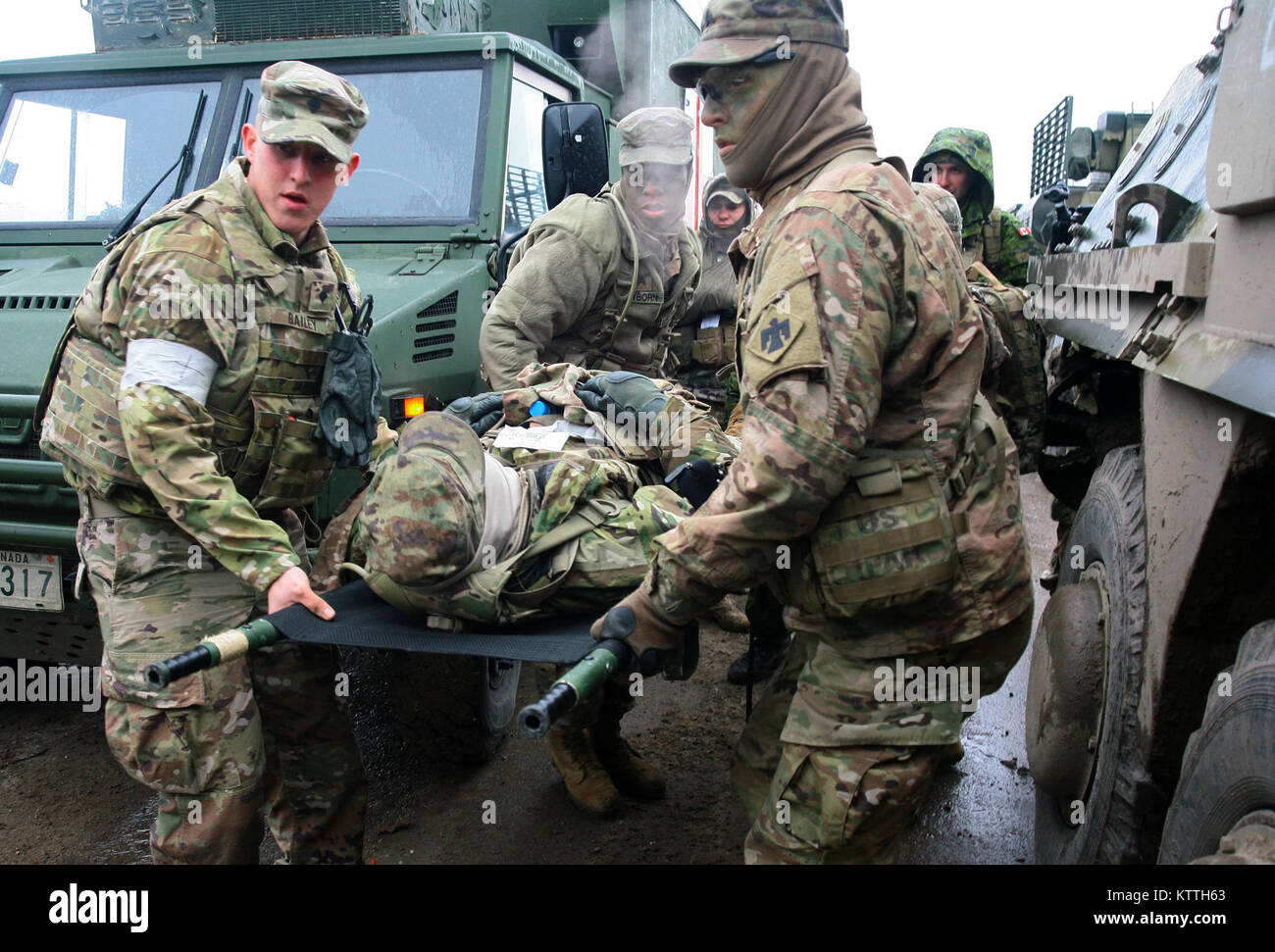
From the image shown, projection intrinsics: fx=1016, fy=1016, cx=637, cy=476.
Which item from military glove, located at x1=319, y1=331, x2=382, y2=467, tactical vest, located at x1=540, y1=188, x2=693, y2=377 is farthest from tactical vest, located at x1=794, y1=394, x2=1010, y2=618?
tactical vest, located at x1=540, y1=188, x2=693, y2=377

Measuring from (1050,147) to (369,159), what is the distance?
695 cm

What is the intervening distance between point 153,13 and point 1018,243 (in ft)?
12.7

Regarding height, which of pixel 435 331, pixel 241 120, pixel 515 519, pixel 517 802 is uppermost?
pixel 241 120

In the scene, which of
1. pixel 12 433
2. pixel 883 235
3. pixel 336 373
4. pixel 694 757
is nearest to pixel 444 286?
pixel 336 373

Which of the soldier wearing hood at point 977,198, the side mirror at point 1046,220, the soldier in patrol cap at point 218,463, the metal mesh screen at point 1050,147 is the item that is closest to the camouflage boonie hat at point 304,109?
the soldier in patrol cap at point 218,463

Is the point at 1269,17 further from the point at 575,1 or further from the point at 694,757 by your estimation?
the point at 575,1

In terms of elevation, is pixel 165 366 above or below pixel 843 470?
above

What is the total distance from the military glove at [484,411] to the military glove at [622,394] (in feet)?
0.78

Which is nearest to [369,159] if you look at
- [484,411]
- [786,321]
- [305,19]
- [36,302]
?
[305,19]

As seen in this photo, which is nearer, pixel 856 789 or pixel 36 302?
pixel 856 789

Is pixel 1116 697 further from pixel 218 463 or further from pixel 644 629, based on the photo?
pixel 218 463

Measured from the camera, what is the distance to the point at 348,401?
8.01ft

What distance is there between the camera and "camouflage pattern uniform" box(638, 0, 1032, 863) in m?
1.67

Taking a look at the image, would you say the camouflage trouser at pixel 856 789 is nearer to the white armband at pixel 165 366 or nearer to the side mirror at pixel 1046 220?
the white armband at pixel 165 366
